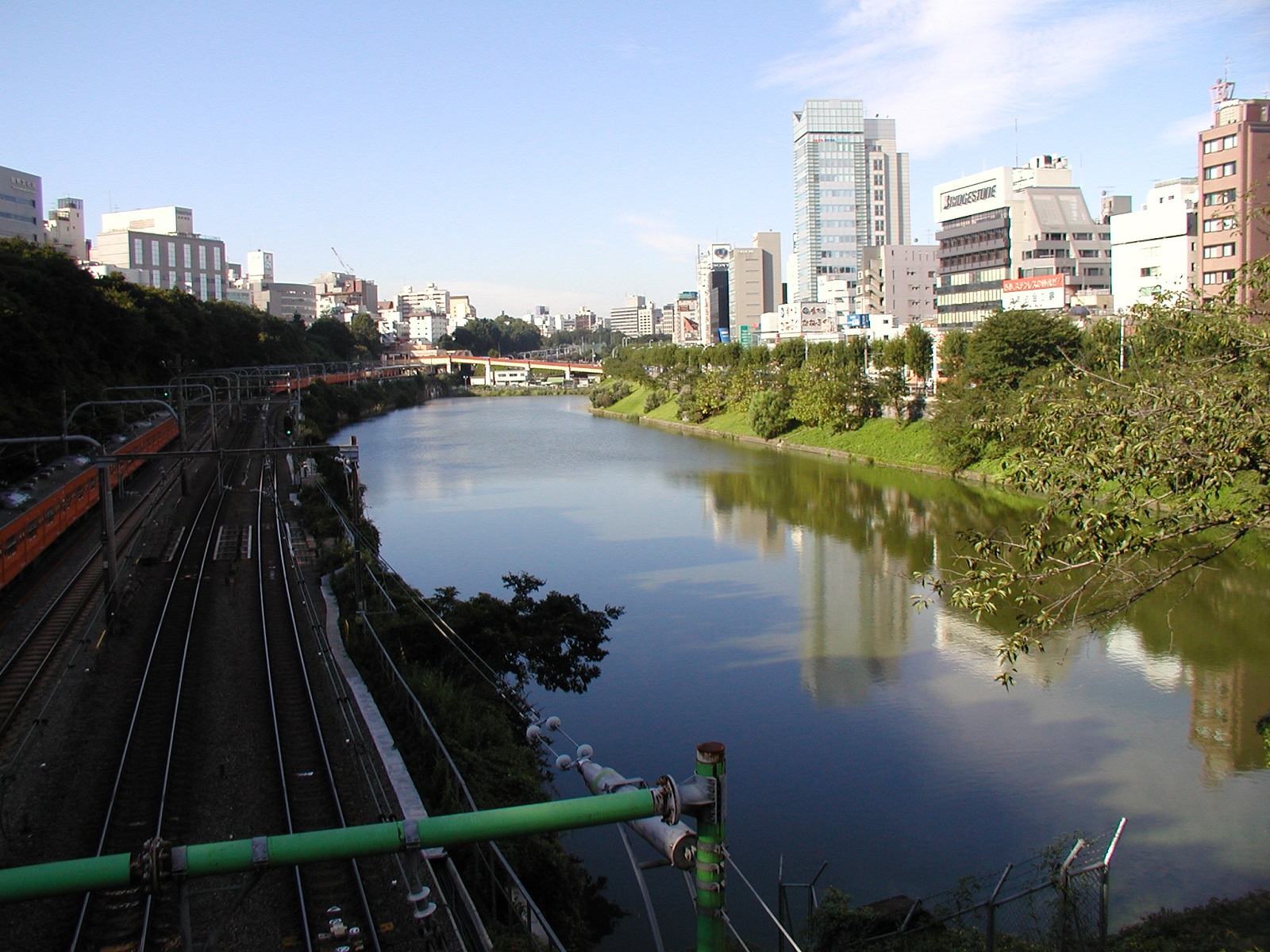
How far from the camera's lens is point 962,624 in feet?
27.3

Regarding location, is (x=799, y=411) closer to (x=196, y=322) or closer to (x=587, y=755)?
(x=196, y=322)

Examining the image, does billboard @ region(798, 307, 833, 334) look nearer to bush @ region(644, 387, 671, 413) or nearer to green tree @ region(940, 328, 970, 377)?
bush @ region(644, 387, 671, 413)

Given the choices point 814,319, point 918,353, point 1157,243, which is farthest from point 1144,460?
point 814,319

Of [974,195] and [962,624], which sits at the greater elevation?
[974,195]

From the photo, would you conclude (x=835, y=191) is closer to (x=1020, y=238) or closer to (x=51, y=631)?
(x=1020, y=238)

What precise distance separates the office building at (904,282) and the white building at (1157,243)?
1151cm

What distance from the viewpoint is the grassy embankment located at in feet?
54.2

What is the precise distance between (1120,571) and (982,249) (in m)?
24.6

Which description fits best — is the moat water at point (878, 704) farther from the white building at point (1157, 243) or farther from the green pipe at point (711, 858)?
the white building at point (1157, 243)

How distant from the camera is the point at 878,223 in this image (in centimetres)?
4644

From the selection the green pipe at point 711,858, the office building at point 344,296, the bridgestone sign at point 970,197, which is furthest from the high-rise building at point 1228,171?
the office building at point 344,296

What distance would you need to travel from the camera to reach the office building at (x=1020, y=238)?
2420 centimetres

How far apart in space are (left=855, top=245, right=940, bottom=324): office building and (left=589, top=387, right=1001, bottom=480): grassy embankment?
1093cm

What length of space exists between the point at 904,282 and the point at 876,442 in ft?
53.0
